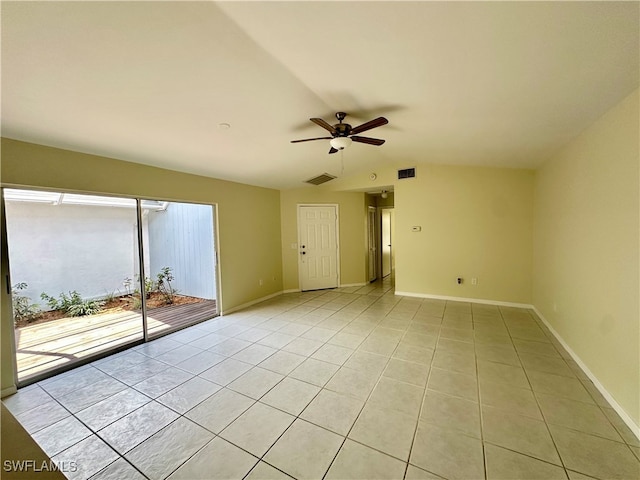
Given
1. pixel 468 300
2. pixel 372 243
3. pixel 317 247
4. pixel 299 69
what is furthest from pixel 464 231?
pixel 299 69

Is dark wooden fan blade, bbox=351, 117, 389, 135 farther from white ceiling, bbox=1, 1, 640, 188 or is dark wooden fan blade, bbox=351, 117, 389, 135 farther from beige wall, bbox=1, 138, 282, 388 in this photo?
beige wall, bbox=1, 138, 282, 388

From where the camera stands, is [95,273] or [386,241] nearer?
[95,273]

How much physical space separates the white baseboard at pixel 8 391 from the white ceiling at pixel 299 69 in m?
2.33

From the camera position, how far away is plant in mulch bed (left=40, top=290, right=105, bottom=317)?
385 cm

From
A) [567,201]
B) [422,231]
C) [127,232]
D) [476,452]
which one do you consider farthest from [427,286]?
[127,232]

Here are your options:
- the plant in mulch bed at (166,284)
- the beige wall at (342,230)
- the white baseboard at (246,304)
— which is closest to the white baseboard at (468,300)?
the beige wall at (342,230)

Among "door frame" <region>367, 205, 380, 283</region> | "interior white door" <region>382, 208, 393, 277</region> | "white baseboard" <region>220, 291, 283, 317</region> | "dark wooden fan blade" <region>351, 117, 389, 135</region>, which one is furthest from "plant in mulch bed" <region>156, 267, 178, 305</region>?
"interior white door" <region>382, 208, 393, 277</region>

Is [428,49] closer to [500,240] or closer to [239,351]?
[239,351]

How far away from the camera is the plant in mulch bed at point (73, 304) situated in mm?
3847

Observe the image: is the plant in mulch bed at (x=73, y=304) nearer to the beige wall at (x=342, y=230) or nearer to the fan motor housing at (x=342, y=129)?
the beige wall at (x=342, y=230)

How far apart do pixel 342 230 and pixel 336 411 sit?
446cm

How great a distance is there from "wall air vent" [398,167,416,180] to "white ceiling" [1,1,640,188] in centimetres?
202

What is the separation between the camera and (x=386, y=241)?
7.82 meters

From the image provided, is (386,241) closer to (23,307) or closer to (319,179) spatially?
(319,179)
